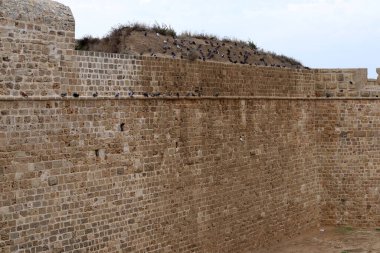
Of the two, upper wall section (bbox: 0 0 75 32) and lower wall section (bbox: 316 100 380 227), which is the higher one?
upper wall section (bbox: 0 0 75 32)

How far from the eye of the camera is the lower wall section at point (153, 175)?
823 cm

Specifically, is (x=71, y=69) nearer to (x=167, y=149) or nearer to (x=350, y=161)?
(x=167, y=149)

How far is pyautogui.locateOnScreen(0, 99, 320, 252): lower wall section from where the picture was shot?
27.0 feet

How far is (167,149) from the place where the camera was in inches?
423

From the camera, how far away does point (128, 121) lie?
32.5ft

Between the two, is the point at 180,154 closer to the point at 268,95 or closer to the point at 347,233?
the point at 268,95

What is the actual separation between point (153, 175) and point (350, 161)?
7.10m

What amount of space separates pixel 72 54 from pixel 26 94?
1114 mm

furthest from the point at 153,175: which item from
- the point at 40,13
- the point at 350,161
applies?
the point at 350,161

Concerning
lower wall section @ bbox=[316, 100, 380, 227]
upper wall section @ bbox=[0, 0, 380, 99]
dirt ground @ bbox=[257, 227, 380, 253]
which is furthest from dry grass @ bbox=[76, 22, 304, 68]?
dirt ground @ bbox=[257, 227, 380, 253]

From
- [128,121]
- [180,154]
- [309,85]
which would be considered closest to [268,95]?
[309,85]

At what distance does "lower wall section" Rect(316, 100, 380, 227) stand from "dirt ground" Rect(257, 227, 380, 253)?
475mm

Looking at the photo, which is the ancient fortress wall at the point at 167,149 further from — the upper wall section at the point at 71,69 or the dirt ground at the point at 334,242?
the dirt ground at the point at 334,242

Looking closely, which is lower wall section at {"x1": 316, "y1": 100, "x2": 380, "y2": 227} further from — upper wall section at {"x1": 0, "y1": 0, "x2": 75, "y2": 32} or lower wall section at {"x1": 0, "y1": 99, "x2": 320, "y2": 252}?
upper wall section at {"x1": 0, "y1": 0, "x2": 75, "y2": 32}
